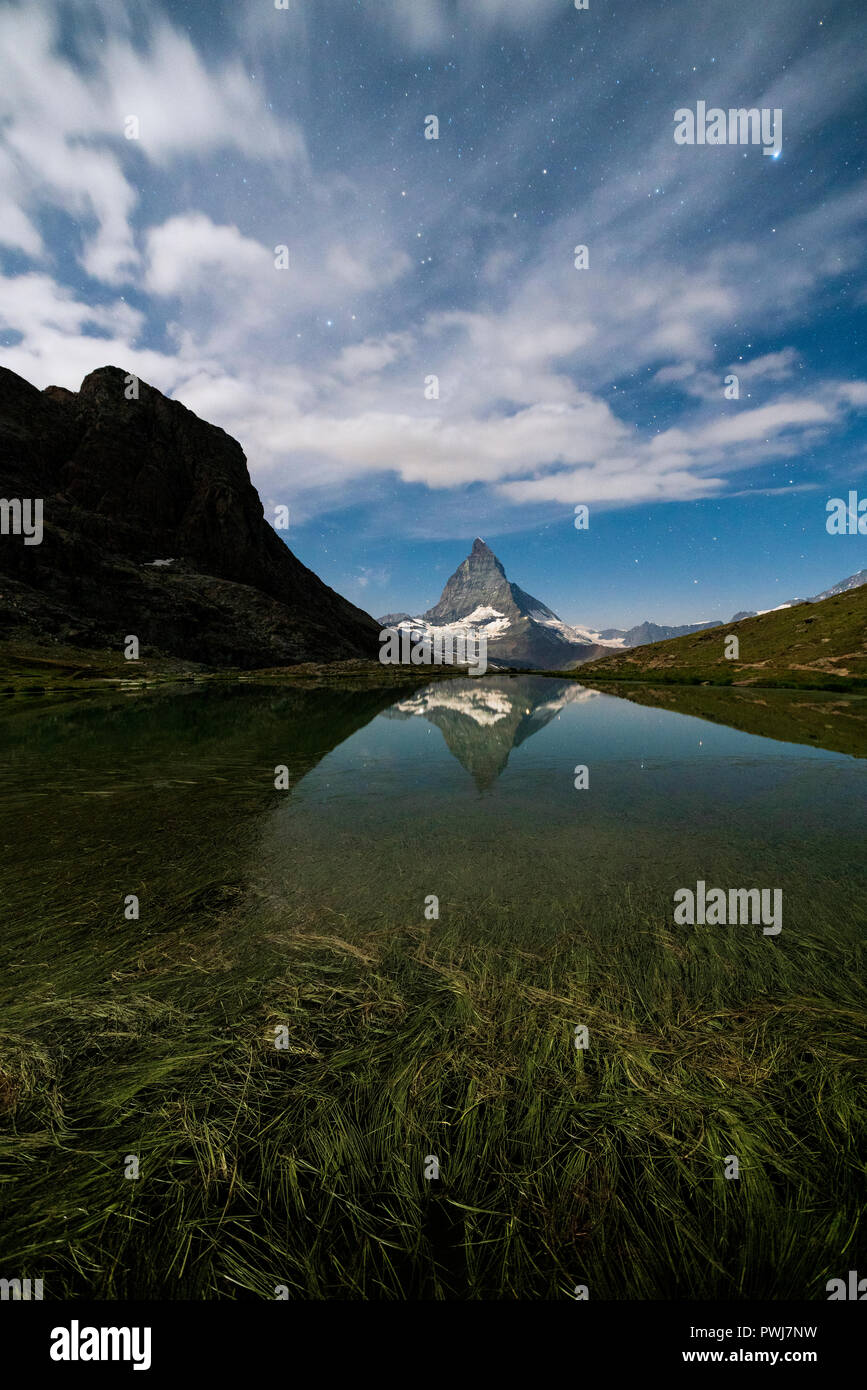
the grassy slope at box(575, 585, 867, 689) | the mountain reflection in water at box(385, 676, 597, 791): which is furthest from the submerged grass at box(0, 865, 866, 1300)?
the grassy slope at box(575, 585, 867, 689)

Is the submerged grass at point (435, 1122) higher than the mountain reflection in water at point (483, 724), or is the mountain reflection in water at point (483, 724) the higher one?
the mountain reflection in water at point (483, 724)

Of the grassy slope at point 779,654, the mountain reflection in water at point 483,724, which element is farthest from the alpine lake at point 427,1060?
the grassy slope at point 779,654

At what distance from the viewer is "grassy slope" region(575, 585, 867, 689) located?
96312 mm

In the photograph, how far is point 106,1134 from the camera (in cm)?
505

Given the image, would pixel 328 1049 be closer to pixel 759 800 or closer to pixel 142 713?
pixel 759 800

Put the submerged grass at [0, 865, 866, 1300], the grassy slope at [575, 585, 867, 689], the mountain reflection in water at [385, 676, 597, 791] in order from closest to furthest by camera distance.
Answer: the submerged grass at [0, 865, 866, 1300]
the mountain reflection in water at [385, 676, 597, 791]
the grassy slope at [575, 585, 867, 689]

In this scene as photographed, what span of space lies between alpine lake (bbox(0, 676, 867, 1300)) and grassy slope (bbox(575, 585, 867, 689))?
99601 mm

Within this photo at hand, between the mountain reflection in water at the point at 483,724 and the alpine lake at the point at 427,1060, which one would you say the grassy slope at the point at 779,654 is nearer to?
the mountain reflection in water at the point at 483,724

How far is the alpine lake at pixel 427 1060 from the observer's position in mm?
3996

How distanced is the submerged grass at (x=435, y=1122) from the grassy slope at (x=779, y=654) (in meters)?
102

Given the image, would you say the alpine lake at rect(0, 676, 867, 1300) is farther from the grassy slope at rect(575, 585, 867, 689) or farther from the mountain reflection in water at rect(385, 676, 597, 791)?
the grassy slope at rect(575, 585, 867, 689)

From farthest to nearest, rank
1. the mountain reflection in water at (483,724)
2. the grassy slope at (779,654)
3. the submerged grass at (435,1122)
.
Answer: the grassy slope at (779,654), the mountain reflection in water at (483,724), the submerged grass at (435,1122)
